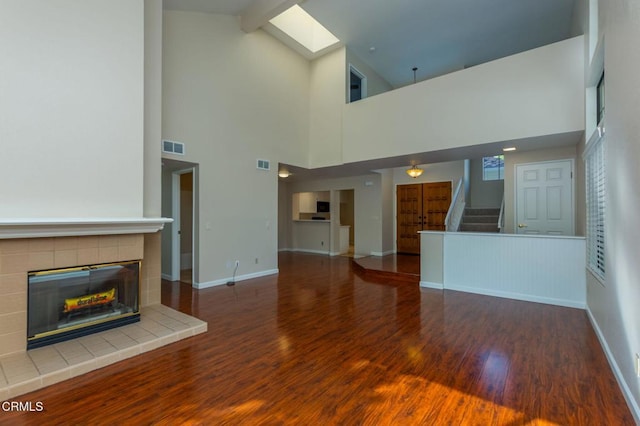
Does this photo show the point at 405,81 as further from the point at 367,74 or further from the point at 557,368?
the point at 557,368

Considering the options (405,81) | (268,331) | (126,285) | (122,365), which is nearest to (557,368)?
(268,331)

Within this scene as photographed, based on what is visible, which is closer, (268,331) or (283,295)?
(268,331)

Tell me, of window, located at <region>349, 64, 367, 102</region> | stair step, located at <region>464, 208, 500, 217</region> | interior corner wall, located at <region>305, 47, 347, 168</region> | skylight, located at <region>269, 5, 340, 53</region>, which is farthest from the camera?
stair step, located at <region>464, 208, 500, 217</region>

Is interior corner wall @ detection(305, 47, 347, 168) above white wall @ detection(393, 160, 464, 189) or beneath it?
above

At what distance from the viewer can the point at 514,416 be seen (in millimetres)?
1859

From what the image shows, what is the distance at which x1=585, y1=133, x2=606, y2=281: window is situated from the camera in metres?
3.00

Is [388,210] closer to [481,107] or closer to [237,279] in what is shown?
[481,107]

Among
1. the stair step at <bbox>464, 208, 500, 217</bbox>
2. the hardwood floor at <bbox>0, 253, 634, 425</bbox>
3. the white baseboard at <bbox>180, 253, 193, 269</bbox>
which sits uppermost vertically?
the stair step at <bbox>464, 208, 500, 217</bbox>

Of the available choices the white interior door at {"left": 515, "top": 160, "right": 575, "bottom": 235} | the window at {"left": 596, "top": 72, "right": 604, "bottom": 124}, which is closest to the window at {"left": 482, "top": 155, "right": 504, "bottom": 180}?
the white interior door at {"left": 515, "top": 160, "right": 575, "bottom": 235}

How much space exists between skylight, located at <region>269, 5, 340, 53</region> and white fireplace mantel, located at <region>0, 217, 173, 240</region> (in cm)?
494

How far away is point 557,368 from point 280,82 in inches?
250

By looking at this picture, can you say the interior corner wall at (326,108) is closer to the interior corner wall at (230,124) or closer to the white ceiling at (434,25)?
the interior corner wall at (230,124)

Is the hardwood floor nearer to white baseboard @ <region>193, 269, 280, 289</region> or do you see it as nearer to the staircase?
white baseboard @ <region>193, 269, 280, 289</region>

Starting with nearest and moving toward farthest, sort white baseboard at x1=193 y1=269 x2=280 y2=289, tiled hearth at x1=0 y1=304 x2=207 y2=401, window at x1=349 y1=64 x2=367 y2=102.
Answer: tiled hearth at x1=0 y1=304 x2=207 y2=401
white baseboard at x1=193 y1=269 x2=280 y2=289
window at x1=349 y1=64 x2=367 y2=102
